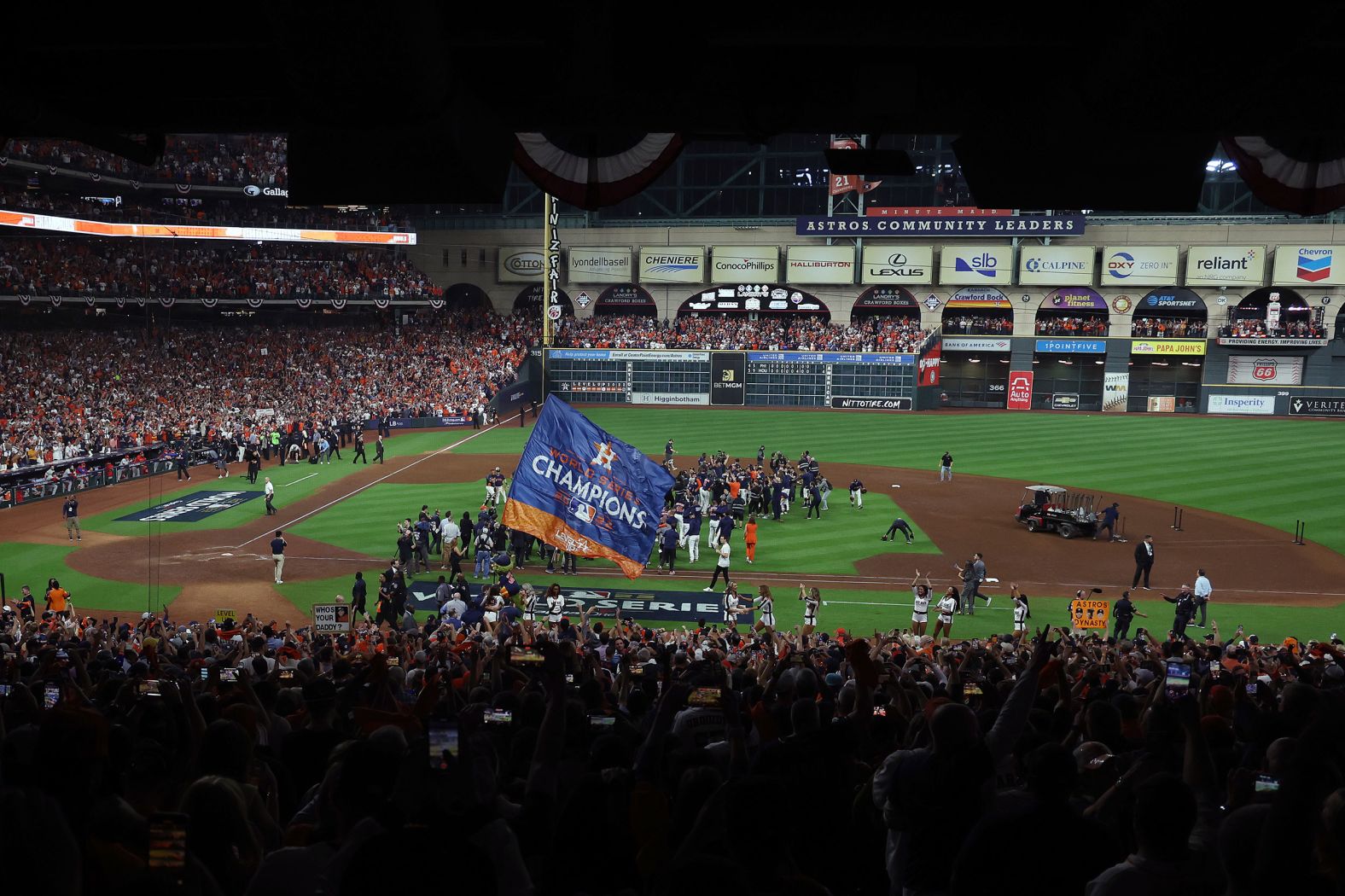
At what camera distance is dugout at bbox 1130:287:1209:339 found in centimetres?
6775

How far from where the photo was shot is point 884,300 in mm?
73312

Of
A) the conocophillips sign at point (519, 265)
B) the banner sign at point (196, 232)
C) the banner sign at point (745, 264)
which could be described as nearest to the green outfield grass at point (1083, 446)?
the banner sign at point (745, 264)

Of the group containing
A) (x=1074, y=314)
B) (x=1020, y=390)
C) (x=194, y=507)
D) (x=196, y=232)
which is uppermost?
(x=196, y=232)

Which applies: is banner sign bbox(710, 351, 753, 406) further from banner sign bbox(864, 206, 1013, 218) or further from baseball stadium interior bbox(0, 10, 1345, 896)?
banner sign bbox(864, 206, 1013, 218)

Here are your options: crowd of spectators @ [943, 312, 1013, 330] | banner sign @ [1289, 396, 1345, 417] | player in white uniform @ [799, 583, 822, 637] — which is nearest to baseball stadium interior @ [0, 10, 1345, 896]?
banner sign @ [1289, 396, 1345, 417]

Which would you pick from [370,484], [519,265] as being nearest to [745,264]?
[519,265]

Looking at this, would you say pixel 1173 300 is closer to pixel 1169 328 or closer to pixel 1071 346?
pixel 1169 328

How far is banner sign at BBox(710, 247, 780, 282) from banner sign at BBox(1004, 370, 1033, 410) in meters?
17.6

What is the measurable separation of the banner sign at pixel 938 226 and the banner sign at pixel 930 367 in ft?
26.6

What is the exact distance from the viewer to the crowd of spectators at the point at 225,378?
4406 cm

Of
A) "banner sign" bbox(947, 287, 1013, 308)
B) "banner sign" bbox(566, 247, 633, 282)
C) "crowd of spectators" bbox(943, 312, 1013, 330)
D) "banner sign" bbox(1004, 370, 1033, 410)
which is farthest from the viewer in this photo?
"banner sign" bbox(566, 247, 633, 282)

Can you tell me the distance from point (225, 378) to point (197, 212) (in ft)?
43.1

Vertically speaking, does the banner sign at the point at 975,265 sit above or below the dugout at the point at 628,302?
above

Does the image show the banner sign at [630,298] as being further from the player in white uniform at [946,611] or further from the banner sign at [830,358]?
the player in white uniform at [946,611]
